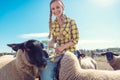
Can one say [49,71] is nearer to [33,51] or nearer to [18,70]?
[33,51]

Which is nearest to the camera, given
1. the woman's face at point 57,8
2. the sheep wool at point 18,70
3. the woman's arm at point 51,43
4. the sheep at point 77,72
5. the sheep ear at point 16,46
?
the sheep at point 77,72

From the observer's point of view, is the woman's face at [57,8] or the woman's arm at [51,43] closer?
the woman's face at [57,8]

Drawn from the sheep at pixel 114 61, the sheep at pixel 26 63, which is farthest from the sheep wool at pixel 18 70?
the sheep at pixel 114 61

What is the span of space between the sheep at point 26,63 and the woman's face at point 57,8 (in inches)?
36.9

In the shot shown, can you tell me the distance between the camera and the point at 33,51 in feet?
20.1

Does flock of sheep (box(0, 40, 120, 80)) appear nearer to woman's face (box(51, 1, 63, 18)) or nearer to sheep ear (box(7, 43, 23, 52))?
sheep ear (box(7, 43, 23, 52))

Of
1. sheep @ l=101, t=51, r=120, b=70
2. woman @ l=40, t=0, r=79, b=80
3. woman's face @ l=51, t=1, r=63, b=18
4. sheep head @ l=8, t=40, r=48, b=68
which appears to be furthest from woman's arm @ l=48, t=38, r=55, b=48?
sheep @ l=101, t=51, r=120, b=70

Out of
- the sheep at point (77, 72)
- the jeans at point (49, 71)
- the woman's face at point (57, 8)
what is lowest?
the jeans at point (49, 71)

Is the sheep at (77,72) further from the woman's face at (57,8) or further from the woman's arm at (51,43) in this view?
the woman's face at (57,8)

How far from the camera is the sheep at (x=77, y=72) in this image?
423 cm

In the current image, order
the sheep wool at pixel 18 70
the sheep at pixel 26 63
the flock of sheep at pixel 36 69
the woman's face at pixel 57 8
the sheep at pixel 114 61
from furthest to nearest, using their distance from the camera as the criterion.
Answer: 1. the sheep at pixel 114 61
2. the sheep wool at pixel 18 70
3. the sheep at pixel 26 63
4. the woman's face at pixel 57 8
5. the flock of sheep at pixel 36 69

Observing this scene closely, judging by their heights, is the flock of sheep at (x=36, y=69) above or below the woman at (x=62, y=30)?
below

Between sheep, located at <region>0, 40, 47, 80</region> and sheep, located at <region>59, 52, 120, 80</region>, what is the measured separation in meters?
0.87

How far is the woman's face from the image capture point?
588 centimetres
